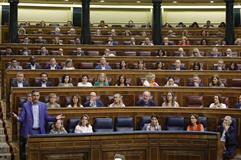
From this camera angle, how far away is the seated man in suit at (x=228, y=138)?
29.3ft

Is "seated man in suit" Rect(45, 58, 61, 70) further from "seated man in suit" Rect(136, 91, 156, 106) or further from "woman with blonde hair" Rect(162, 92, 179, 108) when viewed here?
"woman with blonde hair" Rect(162, 92, 179, 108)

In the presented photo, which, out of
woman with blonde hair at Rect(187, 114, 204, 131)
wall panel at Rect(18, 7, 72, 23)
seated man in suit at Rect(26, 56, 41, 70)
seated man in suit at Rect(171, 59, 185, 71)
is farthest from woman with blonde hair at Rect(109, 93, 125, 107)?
wall panel at Rect(18, 7, 72, 23)

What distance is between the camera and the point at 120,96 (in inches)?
402

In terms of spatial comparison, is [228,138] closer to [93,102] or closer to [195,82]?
[93,102]

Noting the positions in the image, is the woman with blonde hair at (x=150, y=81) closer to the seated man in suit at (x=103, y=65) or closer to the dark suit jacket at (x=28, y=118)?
the seated man in suit at (x=103, y=65)

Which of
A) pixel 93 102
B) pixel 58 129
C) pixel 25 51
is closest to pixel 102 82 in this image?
pixel 93 102

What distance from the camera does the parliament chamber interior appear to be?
7.44m

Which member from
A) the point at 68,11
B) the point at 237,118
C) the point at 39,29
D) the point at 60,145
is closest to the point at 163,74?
the point at 237,118

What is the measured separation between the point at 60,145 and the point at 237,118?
12.1 ft

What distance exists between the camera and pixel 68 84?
36.6 ft

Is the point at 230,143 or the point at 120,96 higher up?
the point at 120,96

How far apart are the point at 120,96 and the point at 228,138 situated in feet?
7.19

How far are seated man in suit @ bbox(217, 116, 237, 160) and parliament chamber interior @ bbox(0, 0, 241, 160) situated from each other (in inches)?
0.6

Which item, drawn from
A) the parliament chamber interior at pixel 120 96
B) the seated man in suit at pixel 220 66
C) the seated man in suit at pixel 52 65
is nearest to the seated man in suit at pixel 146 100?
the parliament chamber interior at pixel 120 96
